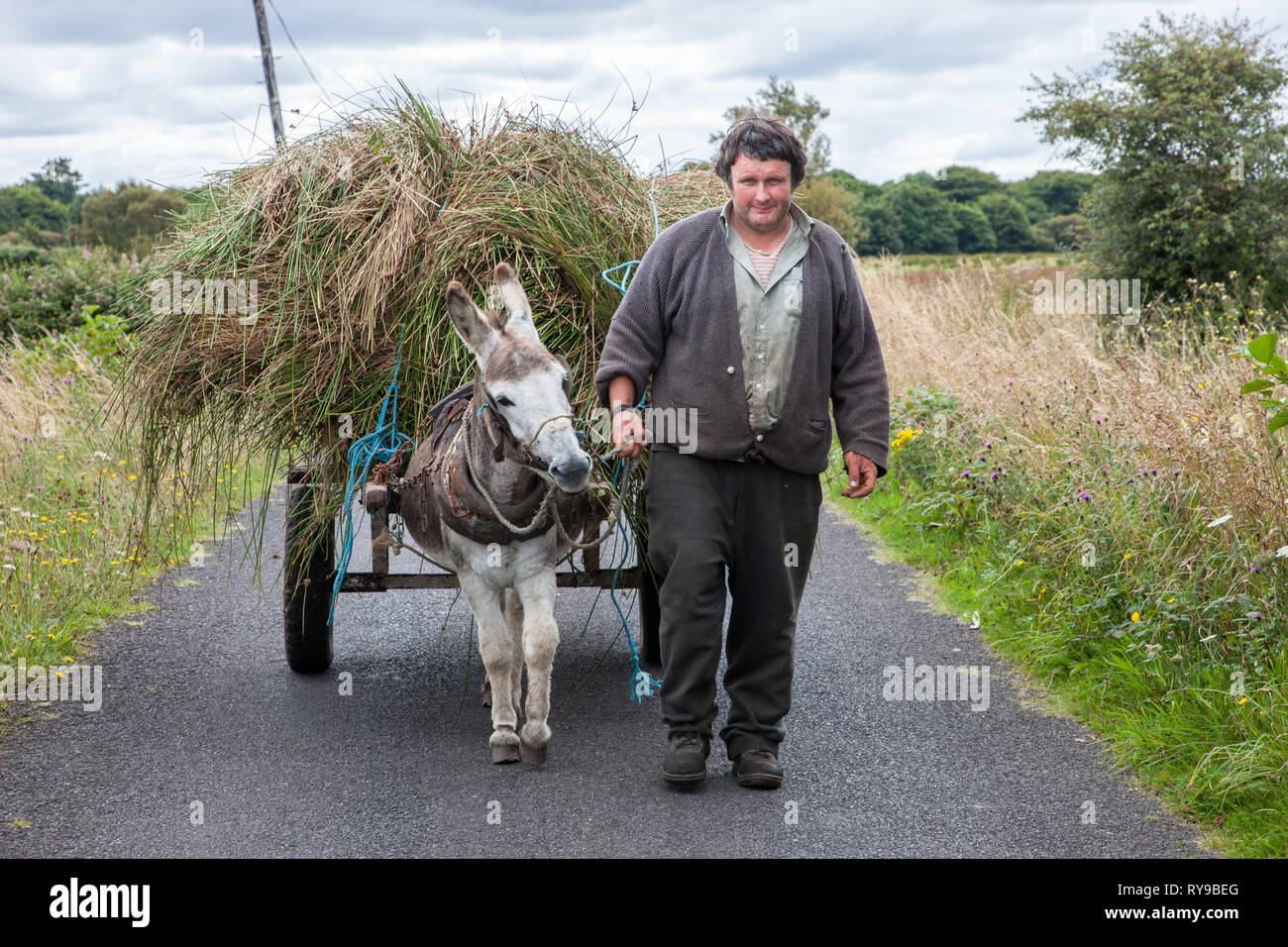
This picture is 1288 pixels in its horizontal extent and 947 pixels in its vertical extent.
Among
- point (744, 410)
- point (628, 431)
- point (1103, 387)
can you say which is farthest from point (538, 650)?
point (1103, 387)

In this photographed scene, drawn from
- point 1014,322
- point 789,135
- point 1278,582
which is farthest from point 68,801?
point 1014,322

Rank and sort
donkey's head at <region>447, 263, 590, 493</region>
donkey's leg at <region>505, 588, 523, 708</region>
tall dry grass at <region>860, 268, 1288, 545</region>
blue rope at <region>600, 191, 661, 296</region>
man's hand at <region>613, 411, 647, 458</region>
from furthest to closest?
tall dry grass at <region>860, 268, 1288, 545</region>
blue rope at <region>600, 191, 661, 296</region>
donkey's leg at <region>505, 588, 523, 708</region>
man's hand at <region>613, 411, 647, 458</region>
donkey's head at <region>447, 263, 590, 493</region>

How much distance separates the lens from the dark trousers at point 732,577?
4113mm

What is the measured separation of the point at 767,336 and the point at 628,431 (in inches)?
24.0

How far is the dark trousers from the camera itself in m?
4.11

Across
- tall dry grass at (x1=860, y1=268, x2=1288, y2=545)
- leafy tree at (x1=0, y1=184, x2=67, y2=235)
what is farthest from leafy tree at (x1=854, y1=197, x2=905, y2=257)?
leafy tree at (x1=0, y1=184, x2=67, y2=235)

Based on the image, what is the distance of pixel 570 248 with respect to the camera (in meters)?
4.67

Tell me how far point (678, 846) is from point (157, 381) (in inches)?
112

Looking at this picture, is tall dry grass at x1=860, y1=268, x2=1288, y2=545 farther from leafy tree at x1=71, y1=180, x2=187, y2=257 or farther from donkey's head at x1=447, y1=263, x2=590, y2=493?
leafy tree at x1=71, y1=180, x2=187, y2=257

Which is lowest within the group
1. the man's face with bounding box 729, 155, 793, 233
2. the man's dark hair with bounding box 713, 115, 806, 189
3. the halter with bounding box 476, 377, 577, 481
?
the halter with bounding box 476, 377, 577, 481

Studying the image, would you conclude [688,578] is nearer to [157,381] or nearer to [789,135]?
[789,135]

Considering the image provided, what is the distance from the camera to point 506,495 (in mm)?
4102

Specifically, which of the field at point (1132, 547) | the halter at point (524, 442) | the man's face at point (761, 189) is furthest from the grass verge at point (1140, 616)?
the halter at point (524, 442)

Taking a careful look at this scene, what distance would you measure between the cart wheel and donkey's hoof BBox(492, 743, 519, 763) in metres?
1.15
